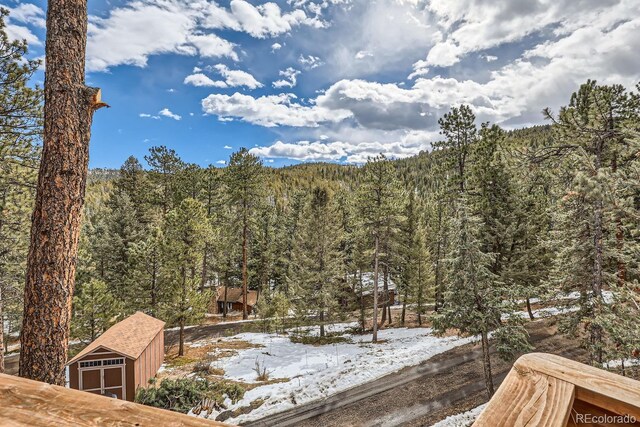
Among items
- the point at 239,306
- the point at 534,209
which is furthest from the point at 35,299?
the point at 239,306

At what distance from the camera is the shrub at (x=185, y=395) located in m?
12.8

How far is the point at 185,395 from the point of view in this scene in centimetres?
1321

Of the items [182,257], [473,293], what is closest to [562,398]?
[473,293]

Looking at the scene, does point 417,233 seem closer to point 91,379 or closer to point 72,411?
point 91,379

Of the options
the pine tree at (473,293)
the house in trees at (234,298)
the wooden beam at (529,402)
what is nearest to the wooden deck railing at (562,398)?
the wooden beam at (529,402)

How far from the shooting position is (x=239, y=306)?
137ft

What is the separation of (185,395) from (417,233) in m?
20.5

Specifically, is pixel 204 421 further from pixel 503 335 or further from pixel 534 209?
pixel 534 209

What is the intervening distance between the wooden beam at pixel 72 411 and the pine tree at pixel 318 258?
22457mm

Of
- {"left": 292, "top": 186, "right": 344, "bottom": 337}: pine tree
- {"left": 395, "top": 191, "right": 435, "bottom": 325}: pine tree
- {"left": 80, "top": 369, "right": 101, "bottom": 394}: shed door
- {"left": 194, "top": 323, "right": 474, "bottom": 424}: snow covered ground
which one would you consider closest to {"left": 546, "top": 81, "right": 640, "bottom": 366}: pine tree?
{"left": 194, "top": 323, "right": 474, "bottom": 424}: snow covered ground

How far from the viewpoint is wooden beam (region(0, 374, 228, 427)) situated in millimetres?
1087

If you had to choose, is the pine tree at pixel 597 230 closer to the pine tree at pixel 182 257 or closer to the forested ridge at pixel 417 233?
the forested ridge at pixel 417 233

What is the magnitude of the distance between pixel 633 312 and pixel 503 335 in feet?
17.0

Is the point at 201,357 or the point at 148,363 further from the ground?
the point at 148,363
